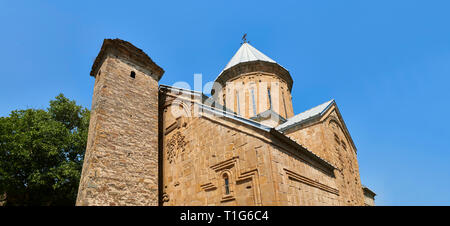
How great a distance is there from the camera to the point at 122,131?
8344 millimetres

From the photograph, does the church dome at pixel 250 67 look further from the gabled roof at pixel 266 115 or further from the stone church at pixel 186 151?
the stone church at pixel 186 151

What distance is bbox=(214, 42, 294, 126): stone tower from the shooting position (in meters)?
16.2

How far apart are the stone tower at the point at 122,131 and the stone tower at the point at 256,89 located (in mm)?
6992

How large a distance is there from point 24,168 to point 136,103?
27.4 feet

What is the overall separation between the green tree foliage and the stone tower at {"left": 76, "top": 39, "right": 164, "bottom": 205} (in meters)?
6.20

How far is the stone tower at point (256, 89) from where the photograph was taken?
16.2 meters

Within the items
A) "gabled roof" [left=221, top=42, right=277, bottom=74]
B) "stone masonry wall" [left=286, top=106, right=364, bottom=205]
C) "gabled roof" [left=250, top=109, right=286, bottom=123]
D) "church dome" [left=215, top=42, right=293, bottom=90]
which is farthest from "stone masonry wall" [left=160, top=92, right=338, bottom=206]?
"gabled roof" [left=221, top=42, right=277, bottom=74]

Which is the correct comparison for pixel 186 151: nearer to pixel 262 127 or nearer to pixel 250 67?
pixel 262 127

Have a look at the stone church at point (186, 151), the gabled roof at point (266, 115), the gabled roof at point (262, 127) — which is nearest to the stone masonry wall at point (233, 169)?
the stone church at point (186, 151)

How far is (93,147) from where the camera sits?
7.43 metres

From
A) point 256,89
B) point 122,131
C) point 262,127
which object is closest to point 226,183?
point 262,127

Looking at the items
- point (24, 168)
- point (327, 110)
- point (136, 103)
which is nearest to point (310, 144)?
point (327, 110)

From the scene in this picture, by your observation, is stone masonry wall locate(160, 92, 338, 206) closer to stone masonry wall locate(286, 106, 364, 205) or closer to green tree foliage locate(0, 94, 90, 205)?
stone masonry wall locate(286, 106, 364, 205)
